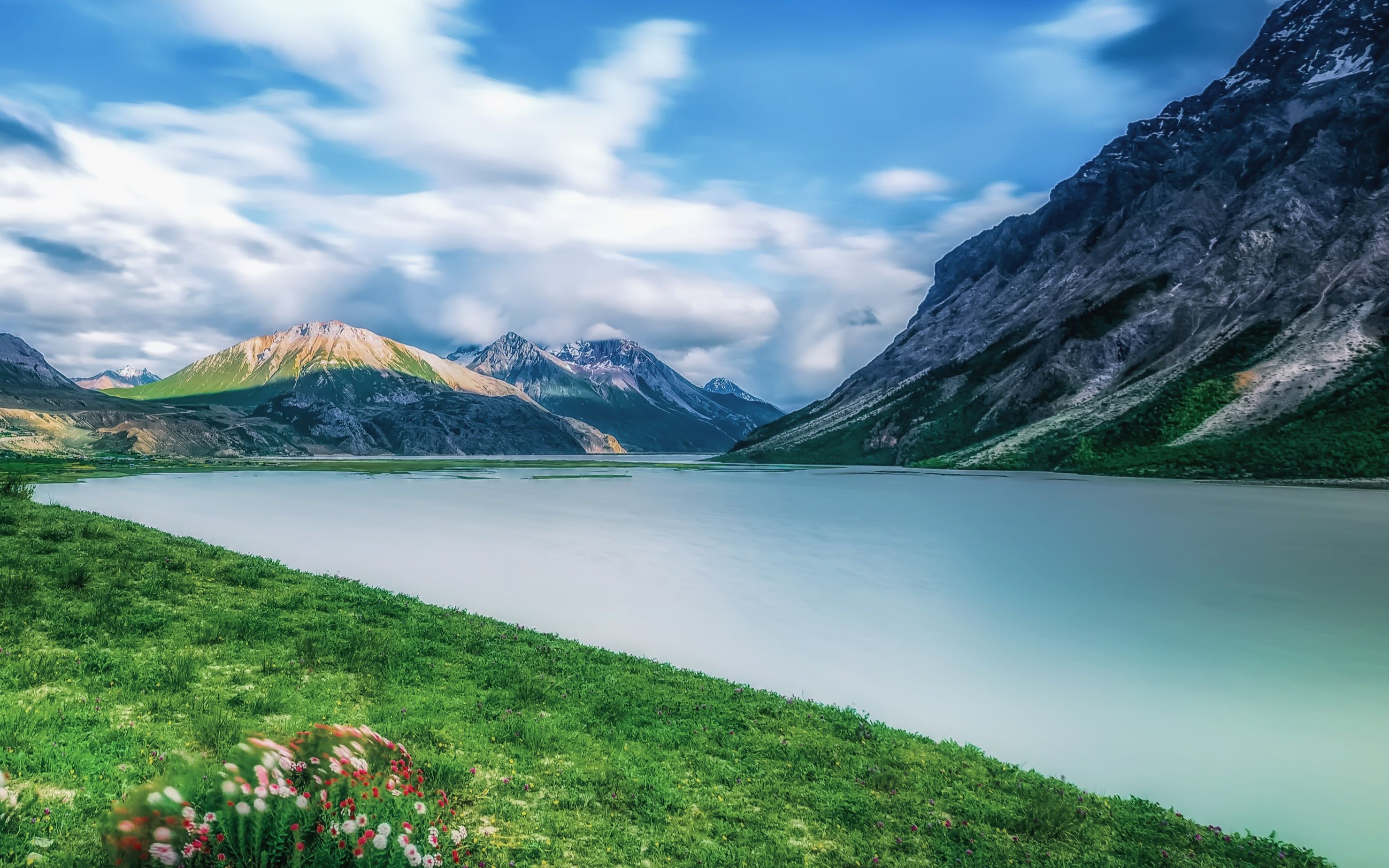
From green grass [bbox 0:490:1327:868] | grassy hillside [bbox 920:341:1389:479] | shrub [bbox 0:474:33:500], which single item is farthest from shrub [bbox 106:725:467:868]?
grassy hillside [bbox 920:341:1389:479]

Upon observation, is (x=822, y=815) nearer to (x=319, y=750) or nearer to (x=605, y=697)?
(x=605, y=697)

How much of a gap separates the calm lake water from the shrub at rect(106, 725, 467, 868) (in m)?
14.5

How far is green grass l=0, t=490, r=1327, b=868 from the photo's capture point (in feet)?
34.9

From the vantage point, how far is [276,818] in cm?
714

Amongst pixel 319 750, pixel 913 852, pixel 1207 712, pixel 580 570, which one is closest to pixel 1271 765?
A: pixel 1207 712

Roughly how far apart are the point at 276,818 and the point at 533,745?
7.17 meters

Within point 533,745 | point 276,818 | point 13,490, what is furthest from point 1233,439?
point 13,490

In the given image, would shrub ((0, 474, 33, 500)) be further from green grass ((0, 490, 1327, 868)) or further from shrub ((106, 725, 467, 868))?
shrub ((106, 725, 467, 868))

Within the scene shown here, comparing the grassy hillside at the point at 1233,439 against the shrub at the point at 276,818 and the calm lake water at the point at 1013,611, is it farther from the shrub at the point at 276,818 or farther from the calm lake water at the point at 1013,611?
the shrub at the point at 276,818

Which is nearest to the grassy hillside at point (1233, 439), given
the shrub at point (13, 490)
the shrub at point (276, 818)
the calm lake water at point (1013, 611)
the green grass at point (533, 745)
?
the calm lake water at point (1013, 611)

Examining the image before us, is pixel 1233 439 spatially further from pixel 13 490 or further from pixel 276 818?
pixel 13 490

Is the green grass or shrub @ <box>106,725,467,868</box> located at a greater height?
shrub @ <box>106,725,467,868</box>

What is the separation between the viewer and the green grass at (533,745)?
419 inches

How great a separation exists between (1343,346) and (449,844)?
20524cm
